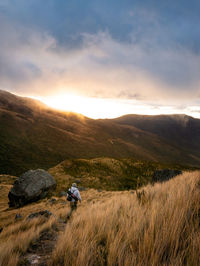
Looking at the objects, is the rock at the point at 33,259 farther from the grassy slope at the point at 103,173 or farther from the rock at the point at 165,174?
the grassy slope at the point at 103,173

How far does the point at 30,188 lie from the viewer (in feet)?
51.1

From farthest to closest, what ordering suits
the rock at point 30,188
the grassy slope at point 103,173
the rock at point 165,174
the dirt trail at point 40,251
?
1. the grassy slope at point 103,173
2. the rock at point 30,188
3. the rock at point 165,174
4. the dirt trail at point 40,251

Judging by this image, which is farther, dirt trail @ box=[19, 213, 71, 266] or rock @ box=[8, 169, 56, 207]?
rock @ box=[8, 169, 56, 207]

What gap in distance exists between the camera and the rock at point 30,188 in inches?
585

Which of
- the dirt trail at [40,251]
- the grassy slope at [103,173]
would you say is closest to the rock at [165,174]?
the grassy slope at [103,173]

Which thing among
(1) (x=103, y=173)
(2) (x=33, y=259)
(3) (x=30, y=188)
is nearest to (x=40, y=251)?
(2) (x=33, y=259)

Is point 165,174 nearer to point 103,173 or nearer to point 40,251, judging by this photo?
point 103,173

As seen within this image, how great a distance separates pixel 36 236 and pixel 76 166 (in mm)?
25423

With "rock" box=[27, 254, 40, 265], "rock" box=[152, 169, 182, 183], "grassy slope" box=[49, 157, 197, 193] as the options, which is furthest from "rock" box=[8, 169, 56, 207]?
"rock" box=[27, 254, 40, 265]

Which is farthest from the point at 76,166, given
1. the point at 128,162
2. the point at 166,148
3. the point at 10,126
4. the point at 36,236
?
the point at 166,148

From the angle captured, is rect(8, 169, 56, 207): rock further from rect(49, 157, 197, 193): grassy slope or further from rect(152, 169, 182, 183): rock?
rect(152, 169, 182, 183): rock

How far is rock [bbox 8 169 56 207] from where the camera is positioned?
48.7ft

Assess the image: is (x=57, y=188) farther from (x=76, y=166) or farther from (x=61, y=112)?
(x=61, y=112)

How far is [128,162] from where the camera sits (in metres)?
34.3
